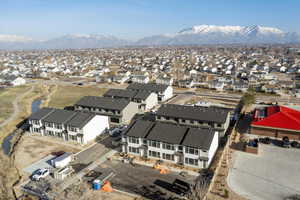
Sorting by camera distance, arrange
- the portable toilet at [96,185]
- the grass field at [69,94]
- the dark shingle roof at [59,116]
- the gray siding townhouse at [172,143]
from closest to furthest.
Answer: the portable toilet at [96,185] → the gray siding townhouse at [172,143] → the dark shingle roof at [59,116] → the grass field at [69,94]

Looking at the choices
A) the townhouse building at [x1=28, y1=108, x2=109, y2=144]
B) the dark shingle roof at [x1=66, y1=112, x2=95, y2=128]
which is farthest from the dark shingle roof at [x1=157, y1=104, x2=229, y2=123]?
the dark shingle roof at [x1=66, y1=112, x2=95, y2=128]

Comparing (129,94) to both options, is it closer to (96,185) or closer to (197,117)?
(197,117)

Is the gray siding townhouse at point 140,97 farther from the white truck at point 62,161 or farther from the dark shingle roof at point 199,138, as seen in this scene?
the white truck at point 62,161

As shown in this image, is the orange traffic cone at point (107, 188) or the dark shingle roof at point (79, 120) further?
the dark shingle roof at point (79, 120)

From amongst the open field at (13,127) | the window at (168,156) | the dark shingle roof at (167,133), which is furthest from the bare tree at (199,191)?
the open field at (13,127)

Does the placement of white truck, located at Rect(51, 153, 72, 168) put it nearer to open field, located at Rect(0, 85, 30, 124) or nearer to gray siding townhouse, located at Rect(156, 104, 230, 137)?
gray siding townhouse, located at Rect(156, 104, 230, 137)

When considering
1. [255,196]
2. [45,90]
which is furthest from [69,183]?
[45,90]

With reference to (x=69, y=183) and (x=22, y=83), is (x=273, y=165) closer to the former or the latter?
(x=69, y=183)

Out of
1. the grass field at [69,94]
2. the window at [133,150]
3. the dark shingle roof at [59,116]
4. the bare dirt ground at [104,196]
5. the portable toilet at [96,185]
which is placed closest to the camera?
the bare dirt ground at [104,196]
